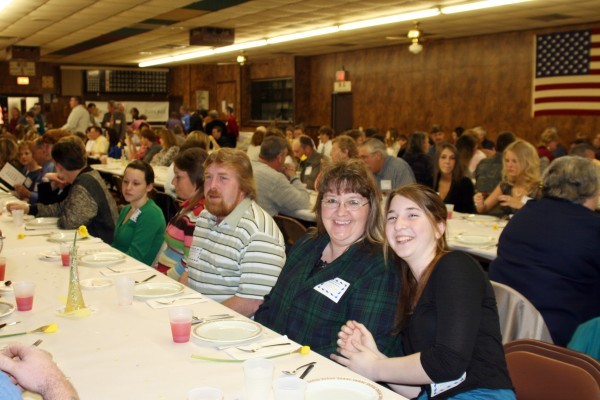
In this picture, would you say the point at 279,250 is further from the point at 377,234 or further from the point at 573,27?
the point at 573,27

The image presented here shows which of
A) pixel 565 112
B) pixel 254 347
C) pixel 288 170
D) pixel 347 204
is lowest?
pixel 254 347

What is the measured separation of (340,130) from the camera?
685 inches

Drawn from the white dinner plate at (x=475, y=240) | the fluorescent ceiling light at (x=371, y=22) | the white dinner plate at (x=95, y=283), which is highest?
the fluorescent ceiling light at (x=371, y=22)

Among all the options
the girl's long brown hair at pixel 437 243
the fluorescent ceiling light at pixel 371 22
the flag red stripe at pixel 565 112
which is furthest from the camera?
the flag red stripe at pixel 565 112

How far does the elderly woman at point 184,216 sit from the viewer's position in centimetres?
365

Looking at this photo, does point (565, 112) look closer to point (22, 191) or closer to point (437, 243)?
point (22, 191)

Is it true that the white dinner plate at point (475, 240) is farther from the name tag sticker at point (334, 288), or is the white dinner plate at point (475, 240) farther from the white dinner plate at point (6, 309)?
the white dinner plate at point (6, 309)

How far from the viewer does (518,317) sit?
2.31m

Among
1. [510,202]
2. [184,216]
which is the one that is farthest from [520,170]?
[184,216]

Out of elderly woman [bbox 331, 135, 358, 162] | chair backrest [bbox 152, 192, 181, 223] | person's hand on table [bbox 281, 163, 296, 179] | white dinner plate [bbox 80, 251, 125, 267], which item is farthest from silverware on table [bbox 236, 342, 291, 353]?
chair backrest [bbox 152, 192, 181, 223]

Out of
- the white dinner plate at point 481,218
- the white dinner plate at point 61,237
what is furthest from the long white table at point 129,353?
the white dinner plate at point 481,218

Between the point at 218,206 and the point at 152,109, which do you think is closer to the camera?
the point at 218,206

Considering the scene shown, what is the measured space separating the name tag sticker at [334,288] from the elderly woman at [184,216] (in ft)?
4.67

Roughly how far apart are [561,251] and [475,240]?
4.05 feet
